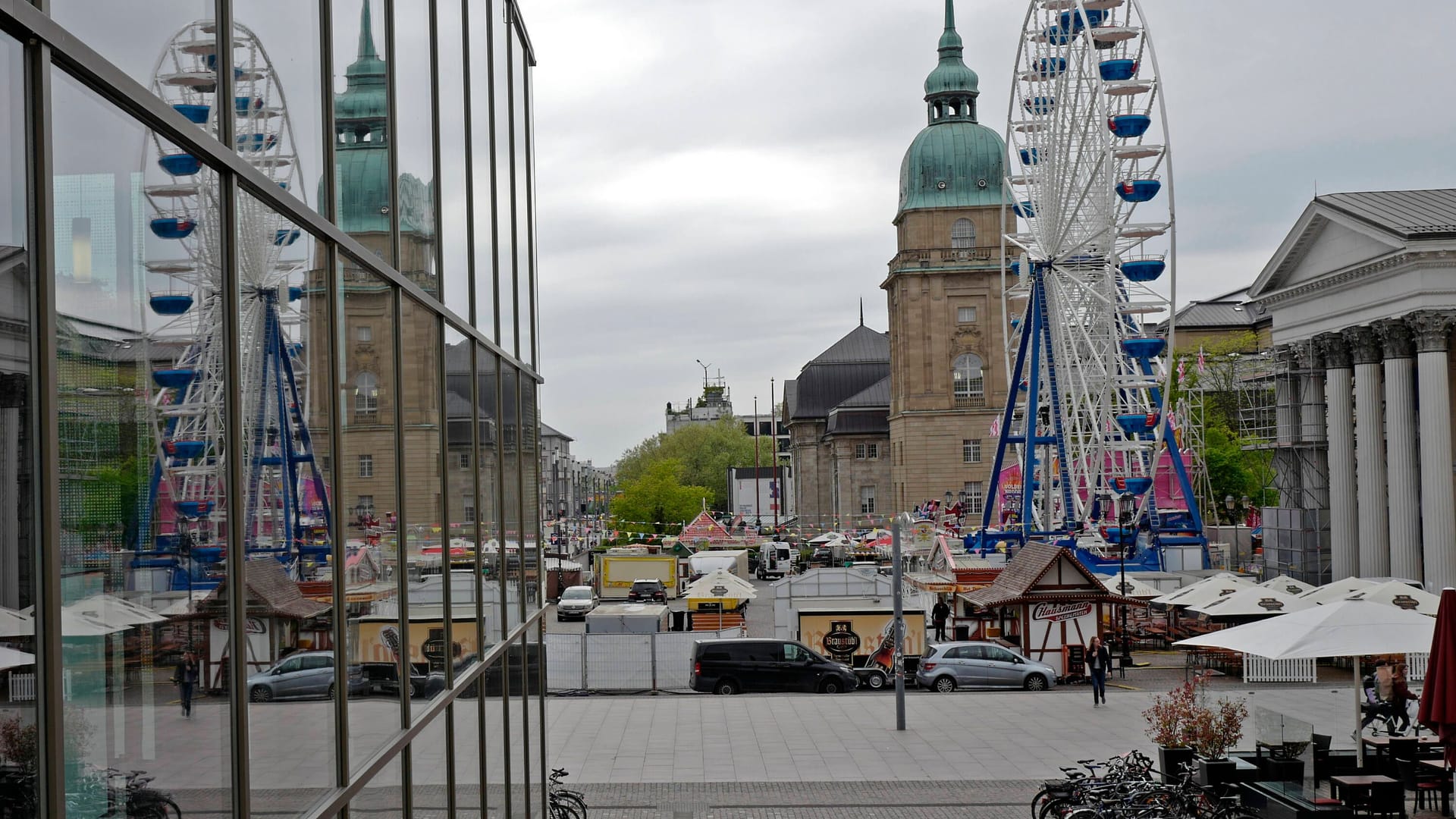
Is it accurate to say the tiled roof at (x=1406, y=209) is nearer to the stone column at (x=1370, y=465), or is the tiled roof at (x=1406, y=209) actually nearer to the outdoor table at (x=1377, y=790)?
the stone column at (x=1370, y=465)

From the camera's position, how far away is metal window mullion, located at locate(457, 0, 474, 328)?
9969mm

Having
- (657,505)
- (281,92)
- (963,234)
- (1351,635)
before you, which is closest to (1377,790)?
(1351,635)

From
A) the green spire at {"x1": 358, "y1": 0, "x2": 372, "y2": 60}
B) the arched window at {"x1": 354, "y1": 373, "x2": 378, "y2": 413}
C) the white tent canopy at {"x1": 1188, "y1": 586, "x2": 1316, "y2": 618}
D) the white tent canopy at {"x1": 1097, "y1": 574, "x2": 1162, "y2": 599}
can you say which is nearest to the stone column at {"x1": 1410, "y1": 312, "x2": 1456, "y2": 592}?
the white tent canopy at {"x1": 1097, "y1": 574, "x2": 1162, "y2": 599}

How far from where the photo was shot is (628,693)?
104 ft

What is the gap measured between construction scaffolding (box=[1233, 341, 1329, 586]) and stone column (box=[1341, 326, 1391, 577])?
3355 mm

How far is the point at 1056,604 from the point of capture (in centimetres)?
3278

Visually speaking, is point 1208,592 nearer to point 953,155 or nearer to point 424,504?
point 424,504

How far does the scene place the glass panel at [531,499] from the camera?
13.3 metres

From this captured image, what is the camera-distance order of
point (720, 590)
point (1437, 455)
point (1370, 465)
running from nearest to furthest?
point (720, 590)
point (1437, 455)
point (1370, 465)

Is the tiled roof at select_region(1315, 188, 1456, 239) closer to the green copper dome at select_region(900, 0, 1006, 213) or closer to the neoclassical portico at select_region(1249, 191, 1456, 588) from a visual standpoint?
the neoclassical portico at select_region(1249, 191, 1456, 588)

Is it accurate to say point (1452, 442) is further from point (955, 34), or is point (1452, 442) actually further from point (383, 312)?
point (955, 34)

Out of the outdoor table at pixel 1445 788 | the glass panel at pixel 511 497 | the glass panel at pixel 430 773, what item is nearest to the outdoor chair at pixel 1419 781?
the outdoor table at pixel 1445 788

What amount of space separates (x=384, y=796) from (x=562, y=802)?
35.6ft

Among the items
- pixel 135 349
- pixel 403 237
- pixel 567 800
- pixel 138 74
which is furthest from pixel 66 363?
pixel 567 800
